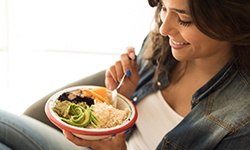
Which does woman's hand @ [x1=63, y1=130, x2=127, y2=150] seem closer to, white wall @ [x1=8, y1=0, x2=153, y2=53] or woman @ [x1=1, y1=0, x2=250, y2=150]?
woman @ [x1=1, y1=0, x2=250, y2=150]

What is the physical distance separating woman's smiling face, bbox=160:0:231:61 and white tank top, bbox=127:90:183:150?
0.20 meters

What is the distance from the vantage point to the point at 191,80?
3.60ft

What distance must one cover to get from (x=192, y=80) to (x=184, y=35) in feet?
0.81

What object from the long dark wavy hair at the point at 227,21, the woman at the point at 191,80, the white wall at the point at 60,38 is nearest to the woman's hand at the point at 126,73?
the woman at the point at 191,80

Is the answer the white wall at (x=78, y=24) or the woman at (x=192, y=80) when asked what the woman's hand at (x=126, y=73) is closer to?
the woman at (x=192, y=80)

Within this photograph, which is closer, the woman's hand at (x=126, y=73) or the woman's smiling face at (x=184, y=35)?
the woman's smiling face at (x=184, y=35)

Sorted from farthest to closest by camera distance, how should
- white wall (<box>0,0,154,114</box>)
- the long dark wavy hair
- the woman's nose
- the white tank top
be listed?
white wall (<box>0,0,154,114</box>) → the white tank top → the woman's nose → the long dark wavy hair

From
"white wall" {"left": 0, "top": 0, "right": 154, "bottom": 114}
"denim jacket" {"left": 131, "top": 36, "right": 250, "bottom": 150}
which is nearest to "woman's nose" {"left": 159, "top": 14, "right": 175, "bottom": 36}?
"denim jacket" {"left": 131, "top": 36, "right": 250, "bottom": 150}

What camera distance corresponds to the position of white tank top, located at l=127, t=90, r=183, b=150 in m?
1.04

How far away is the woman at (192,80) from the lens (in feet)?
2.75

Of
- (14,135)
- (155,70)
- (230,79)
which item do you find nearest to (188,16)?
(230,79)

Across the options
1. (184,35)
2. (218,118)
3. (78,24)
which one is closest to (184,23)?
(184,35)

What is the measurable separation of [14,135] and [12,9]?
56.7 inches

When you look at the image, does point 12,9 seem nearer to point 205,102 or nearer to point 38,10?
point 38,10
